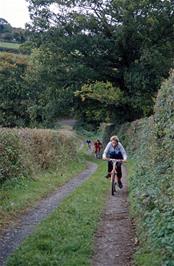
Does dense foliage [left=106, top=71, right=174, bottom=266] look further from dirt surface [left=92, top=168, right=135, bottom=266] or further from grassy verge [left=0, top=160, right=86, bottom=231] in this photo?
grassy verge [left=0, top=160, right=86, bottom=231]

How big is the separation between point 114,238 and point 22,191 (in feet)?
20.6

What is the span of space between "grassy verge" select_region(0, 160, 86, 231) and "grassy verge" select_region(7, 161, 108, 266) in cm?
117

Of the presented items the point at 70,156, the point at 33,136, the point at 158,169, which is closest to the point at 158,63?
the point at 70,156

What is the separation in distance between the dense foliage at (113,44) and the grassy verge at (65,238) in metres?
25.2

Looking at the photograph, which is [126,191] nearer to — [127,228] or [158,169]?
[158,169]

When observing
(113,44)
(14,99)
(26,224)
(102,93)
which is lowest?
(26,224)

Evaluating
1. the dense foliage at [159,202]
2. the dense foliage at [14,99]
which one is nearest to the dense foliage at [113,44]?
the dense foliage at [14,99]

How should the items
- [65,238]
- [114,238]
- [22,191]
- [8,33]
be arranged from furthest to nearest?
1. [8,33]
2. [22,191]
3. [114,238]
4. [65,238]

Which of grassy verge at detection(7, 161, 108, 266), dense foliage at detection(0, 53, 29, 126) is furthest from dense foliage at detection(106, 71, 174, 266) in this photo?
dense foliage at detection(0, 53, 29, 126)

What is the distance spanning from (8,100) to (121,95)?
18.1 metres

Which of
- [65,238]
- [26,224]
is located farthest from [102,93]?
[65,238]

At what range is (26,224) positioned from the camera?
1130cm

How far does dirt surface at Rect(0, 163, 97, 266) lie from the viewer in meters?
9.20

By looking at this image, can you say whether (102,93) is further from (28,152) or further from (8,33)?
(8,33)
